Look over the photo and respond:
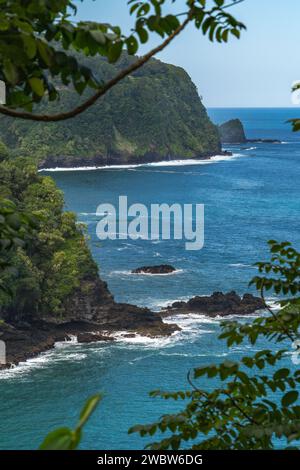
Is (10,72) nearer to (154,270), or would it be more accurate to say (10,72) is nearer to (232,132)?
(154,270)

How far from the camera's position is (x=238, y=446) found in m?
5.01

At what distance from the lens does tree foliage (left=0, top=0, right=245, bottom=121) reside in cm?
348

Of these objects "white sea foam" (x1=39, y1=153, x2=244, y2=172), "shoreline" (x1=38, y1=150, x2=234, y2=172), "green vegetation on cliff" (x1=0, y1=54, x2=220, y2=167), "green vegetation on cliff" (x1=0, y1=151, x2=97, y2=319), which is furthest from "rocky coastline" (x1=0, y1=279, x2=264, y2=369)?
"white sea foam" (x1=39, y1=153, x2=244, y2=172)

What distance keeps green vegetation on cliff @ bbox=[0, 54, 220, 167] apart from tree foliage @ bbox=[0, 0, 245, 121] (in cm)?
10042

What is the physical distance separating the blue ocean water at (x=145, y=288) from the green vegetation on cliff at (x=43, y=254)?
8.78 feet

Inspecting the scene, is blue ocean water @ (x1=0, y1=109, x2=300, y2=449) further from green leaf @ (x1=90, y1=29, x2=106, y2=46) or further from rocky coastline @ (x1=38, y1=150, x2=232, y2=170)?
green leaf @ (x1=90, y1=29, x2=106, y2=46)

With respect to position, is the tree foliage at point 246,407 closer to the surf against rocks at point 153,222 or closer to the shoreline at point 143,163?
the surf against rocks at point 153,222

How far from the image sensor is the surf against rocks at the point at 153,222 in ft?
209

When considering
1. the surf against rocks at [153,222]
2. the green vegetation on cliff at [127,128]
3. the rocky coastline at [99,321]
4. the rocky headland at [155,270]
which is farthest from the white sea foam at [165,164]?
the rocky coastline at [99,321]

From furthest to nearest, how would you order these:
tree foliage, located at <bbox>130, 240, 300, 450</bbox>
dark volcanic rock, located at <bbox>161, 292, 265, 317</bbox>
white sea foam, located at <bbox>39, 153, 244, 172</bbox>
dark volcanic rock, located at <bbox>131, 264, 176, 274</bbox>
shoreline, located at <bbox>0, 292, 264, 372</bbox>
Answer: white sea foam, located at <bbox>39, 153, 244, 172</bbox>, dark volcanic rock, located at <bbox>131, 264, 176, 274</bbox>, dark volcanic rock, located at <bbox>161, 292, 265, 317</bbox>, shoreline, located at <bbox>0, 292, 264, 372</bbox>, tree foliage, located at <bbox>130, 240, 300, 450</bbox>

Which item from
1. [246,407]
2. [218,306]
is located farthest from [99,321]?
[246,407]

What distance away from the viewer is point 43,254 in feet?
129

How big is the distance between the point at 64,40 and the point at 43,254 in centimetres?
3572

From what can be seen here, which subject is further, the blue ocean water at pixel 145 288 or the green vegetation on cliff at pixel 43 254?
the green vegetation on cliff at pixel 43 254
